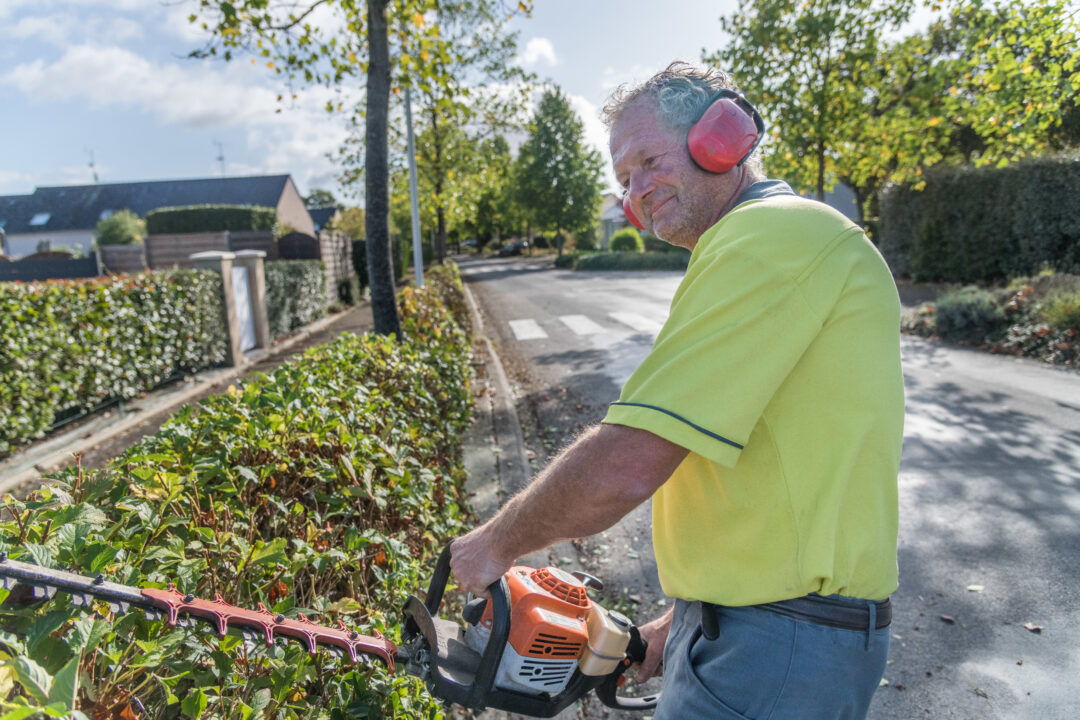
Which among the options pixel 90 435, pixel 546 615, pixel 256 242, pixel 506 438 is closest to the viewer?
pixel 546 615

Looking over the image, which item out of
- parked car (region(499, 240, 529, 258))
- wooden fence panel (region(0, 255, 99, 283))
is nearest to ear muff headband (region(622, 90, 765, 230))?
wooden fence panel (region(0, 255, 99, 283))

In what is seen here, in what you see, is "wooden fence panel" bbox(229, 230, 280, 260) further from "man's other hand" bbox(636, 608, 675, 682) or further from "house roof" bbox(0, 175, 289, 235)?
"house roof" bbox(0, 175, 289, 235)

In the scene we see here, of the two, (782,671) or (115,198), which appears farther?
(115,198)

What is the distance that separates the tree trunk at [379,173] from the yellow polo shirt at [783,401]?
492 centimetres

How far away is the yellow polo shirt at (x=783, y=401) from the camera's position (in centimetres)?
112

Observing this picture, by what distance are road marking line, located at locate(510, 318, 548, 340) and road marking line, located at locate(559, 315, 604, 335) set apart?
676mm

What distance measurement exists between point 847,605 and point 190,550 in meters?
1.62

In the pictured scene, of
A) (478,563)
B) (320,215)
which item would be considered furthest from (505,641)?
(320,215)

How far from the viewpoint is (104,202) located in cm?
5062

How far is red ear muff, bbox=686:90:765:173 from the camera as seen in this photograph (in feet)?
4.72

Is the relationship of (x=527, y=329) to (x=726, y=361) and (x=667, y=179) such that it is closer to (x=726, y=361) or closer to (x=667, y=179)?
(x=667, y=179)

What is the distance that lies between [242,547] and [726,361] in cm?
140

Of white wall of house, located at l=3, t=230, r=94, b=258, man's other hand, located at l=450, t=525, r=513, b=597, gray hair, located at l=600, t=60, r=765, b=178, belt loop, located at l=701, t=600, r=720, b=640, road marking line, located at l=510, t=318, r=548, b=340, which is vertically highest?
white wall of house, located at l=3, t=230, r=94, b=258

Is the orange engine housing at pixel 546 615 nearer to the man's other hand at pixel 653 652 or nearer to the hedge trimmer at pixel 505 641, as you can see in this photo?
the hedge trimmer at pixel 505 641
